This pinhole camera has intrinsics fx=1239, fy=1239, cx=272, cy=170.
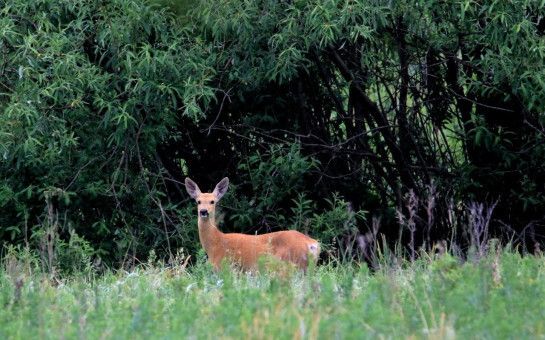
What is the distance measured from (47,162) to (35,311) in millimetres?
5992

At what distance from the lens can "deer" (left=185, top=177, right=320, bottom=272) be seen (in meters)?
10.6

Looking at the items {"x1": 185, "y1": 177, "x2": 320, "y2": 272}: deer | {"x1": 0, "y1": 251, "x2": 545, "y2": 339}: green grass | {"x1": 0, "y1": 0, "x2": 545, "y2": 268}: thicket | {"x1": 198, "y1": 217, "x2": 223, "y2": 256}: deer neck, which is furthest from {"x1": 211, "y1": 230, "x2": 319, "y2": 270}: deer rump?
{"x1": 0, "y1": 251, "x2": 545, "y2": 339}: green grass

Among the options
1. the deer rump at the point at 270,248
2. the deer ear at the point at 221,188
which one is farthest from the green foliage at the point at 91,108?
the deer rump at the point at 270,248

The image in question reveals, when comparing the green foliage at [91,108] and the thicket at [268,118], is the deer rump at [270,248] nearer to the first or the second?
the thicket at [268,118]

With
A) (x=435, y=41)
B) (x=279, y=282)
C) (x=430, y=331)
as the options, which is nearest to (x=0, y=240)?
(x=435, y=41)

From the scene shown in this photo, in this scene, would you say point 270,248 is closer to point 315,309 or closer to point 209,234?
point 209,234

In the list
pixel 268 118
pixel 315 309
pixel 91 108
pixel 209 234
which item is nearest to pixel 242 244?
pixel 209 234

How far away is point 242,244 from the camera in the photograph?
11.3 meters

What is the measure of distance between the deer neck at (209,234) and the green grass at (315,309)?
13.4 feet

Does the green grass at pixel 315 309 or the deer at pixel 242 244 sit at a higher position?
the deer at pixel 242 244

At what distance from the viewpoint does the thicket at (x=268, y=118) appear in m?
11.3

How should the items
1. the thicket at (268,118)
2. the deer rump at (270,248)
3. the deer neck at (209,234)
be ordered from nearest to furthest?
the deer rump at (270,248) → the thicket at (268,118) → the deer neck at (209,234)

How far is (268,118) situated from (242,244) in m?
2.39

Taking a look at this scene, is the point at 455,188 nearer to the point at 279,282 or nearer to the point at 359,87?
the point at 359,87
